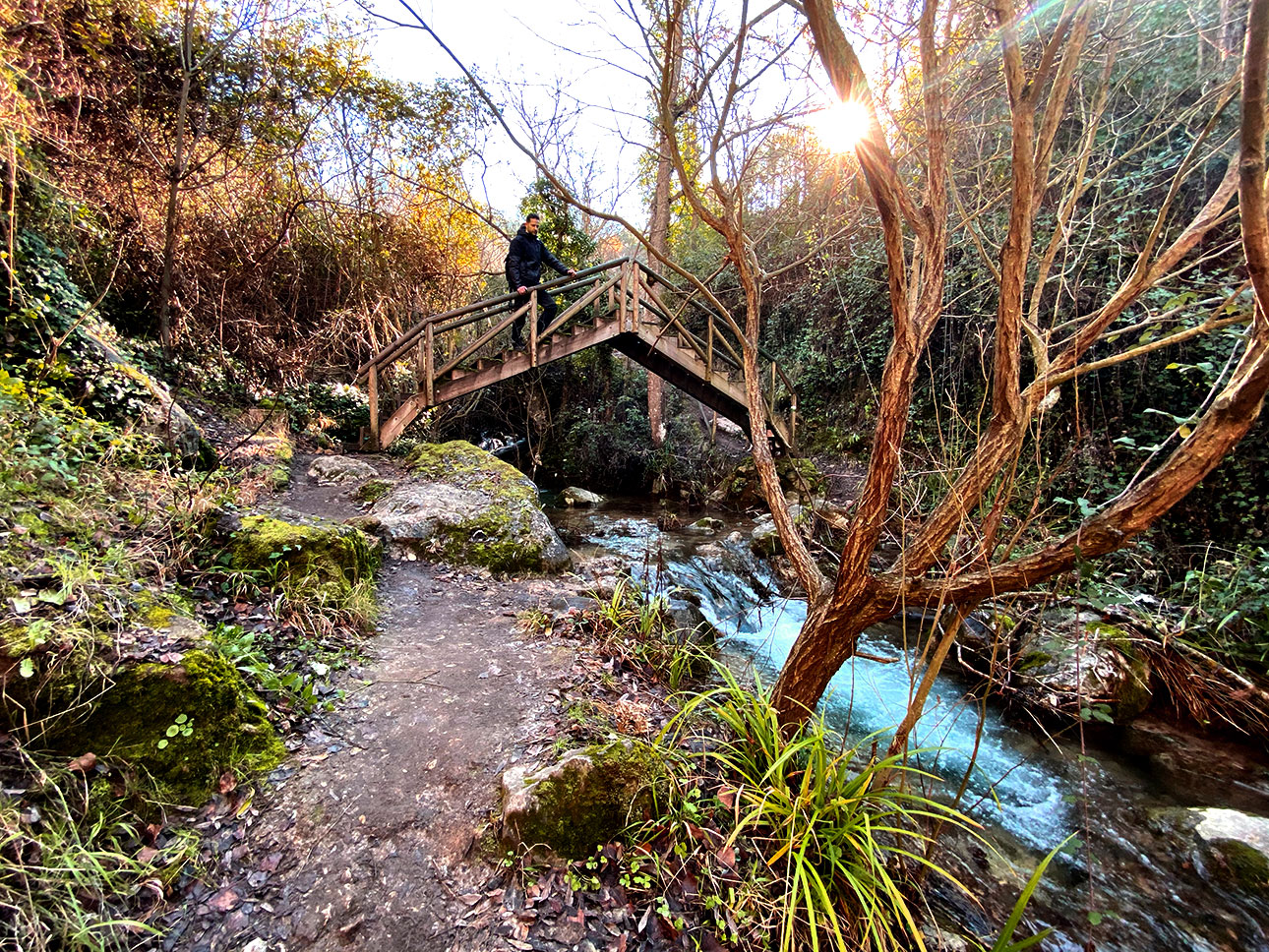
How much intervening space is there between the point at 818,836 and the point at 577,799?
987 millimetres

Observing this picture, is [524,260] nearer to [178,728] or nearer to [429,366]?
[429,366]

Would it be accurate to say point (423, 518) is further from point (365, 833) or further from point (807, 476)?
point (807, 476)

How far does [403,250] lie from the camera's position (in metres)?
8.30

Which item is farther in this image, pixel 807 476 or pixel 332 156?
pixel 807 476

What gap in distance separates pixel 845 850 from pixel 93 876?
254 centimetres

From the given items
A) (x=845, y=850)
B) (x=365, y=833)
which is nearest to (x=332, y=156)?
(x=365, y=833)

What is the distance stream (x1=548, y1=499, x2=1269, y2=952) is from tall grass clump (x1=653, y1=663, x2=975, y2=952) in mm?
284

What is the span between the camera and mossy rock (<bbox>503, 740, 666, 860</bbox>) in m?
1.94

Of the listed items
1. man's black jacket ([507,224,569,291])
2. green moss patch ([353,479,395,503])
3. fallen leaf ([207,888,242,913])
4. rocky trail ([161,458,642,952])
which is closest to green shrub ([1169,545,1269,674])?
rocky trail ([161,458,642,952])

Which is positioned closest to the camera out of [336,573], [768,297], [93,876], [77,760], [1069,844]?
[93,876]

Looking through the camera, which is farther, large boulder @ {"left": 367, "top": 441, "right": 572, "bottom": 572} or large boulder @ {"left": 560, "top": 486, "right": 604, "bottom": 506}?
large boulder @ {"left": 560, "top": 486, "right": 604, "bottom": 506}

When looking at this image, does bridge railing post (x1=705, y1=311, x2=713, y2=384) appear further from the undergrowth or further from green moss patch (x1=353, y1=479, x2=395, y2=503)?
the undergrowth

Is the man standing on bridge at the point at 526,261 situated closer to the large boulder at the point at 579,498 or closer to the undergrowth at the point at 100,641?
the large boulder at the point at 579,498

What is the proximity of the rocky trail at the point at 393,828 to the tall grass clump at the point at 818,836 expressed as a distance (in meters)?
0.61
